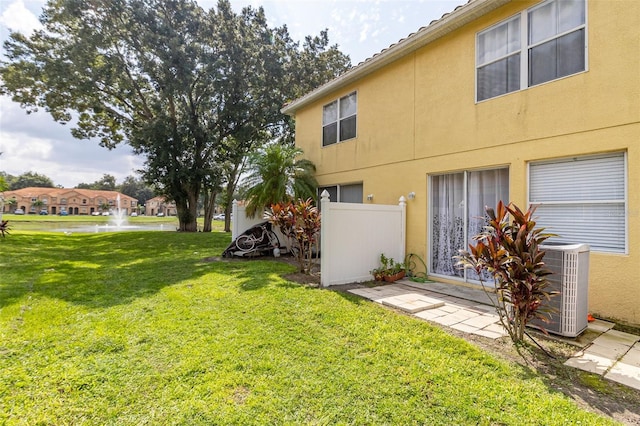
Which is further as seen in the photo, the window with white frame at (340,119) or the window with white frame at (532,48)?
the window with white frame at (340,119)

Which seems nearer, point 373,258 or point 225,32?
point 373,258

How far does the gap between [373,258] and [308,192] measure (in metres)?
3.60

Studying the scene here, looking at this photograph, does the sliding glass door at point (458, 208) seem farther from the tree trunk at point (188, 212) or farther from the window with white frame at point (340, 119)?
the tree trunk at point (188, 212)

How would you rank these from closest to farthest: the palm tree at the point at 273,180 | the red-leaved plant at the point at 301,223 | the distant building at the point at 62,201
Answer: the red-leaved plant at the point at 301,223 → the palm tree at the point at 273,180 → the distant building at the point at 62,201

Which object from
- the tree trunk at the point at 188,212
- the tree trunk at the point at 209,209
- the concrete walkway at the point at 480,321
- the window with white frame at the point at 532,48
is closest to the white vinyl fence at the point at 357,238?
the concrete walkway at the point at 480,321

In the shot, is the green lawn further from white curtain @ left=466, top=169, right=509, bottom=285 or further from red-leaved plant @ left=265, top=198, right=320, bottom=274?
white curtain @ left=466, top=169, right=509, bottom=285

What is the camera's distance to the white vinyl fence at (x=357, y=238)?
6043mm

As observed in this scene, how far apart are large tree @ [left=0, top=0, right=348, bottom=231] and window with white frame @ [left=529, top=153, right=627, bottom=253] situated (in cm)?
1642

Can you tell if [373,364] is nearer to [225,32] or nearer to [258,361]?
[258,361]

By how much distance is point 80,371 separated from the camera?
2.96 m


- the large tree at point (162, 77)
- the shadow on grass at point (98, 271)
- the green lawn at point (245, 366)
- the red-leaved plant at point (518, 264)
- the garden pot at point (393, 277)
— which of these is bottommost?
the green lawn at point (245, 366)

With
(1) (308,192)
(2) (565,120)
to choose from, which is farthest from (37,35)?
(2) (565,120)

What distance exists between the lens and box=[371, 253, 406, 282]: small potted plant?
21.6 ft

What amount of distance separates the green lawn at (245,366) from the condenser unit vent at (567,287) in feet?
4.14
